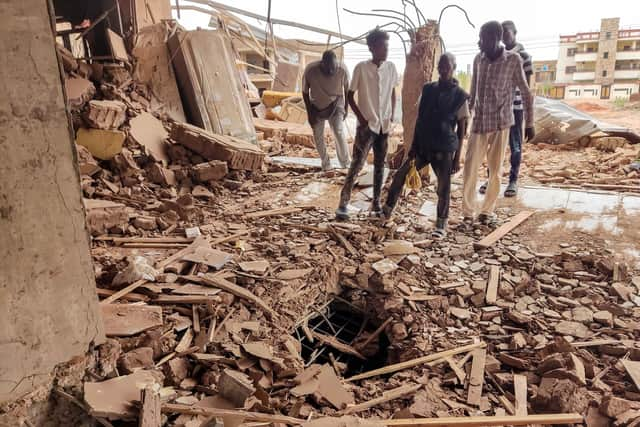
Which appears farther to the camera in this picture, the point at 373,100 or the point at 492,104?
the point at 373,100

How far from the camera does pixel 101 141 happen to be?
647 centimetres

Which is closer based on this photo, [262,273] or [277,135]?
[262,273]

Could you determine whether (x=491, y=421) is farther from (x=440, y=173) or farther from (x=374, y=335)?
(x=440, y=173)

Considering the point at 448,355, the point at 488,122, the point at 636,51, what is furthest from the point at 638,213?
the point at 636,51

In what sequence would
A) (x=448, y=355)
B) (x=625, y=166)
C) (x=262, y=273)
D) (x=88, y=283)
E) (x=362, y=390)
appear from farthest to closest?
(x=625, y=166)
(x=262, y=273)
(x=448, y=355)
(x=362, y=390)
(x=88, y=283)

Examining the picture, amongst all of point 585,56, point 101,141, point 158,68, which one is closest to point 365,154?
point 101,141

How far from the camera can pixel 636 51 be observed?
31.8 m

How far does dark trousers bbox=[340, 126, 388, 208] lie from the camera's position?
17.4ft

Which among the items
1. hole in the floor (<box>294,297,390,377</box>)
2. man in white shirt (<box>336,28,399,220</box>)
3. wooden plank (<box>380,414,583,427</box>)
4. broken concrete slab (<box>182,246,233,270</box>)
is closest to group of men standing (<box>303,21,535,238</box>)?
man in white shirt (<box>336,28,399,220</box>)

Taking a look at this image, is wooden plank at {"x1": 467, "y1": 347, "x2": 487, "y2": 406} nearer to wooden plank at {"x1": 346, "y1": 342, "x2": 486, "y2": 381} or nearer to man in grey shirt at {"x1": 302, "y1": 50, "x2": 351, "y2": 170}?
wooden plank at {"x1": 346, "y1": 342, "x2": 486, "y2": 381}

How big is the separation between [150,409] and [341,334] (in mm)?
2372

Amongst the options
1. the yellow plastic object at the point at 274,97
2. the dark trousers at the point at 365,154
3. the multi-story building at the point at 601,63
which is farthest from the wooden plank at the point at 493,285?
the multi-story building at the point at 601,63

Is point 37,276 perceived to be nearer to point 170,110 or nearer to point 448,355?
point 448,355

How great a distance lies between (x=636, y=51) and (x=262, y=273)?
127 feet
